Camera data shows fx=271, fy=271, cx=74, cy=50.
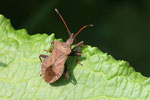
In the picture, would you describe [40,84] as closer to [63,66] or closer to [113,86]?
[63,66]

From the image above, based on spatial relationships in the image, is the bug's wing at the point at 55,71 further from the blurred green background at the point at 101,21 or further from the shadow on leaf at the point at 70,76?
the blurred green background at the point at 101,21

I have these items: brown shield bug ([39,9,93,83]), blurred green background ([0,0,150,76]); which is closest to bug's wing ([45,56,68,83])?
brown shield bug ([39,9,93,83])

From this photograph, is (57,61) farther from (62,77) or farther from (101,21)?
(101,21)

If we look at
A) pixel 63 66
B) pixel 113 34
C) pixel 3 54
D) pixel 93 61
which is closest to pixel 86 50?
pixel 93 61

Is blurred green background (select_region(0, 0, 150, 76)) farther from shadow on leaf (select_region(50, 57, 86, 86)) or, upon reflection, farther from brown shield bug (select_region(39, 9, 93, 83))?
shadow on leaf (select_region(50, 57, 86, 86))

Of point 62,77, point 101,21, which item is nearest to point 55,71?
point 62,77

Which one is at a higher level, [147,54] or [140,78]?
[140,78]

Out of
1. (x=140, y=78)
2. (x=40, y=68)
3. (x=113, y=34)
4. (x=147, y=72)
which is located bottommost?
(x=147, y=72)
